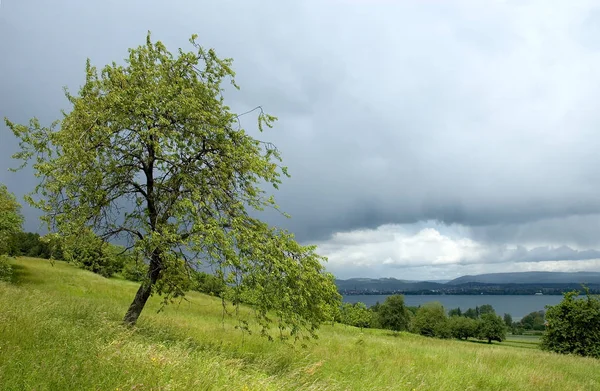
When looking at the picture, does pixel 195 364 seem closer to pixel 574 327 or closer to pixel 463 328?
pixel 574 327

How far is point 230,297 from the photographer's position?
1086 cm

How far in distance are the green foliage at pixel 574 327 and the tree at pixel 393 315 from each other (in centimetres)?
5511

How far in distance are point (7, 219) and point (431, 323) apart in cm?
10385

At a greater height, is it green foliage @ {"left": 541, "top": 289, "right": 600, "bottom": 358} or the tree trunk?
the tree trunk

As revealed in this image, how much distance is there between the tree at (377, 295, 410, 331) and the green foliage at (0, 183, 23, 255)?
77.0 meters

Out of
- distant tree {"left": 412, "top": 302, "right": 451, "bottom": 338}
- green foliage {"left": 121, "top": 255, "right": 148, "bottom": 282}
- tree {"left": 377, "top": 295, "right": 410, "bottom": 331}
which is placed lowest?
distant tree {"left": 412, "top": 302, "right": 451, "bottom": 338}

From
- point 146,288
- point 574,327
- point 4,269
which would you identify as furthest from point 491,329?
point 146,288

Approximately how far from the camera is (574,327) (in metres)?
33.1

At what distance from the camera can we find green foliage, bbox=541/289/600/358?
32.3 metres

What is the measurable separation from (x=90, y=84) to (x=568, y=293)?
4249 centimetres

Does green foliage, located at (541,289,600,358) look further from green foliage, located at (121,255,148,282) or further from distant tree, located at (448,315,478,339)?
distant tree, located at (448,315,478,339)

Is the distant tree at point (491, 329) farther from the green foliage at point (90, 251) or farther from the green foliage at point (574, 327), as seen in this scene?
the green foliage at point (90, 251)

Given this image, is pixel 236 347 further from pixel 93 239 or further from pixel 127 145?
pixel 127 145

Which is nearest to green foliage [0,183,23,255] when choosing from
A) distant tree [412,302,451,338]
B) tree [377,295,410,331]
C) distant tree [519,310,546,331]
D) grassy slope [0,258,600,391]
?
grassy slope [0,258,600,391]
